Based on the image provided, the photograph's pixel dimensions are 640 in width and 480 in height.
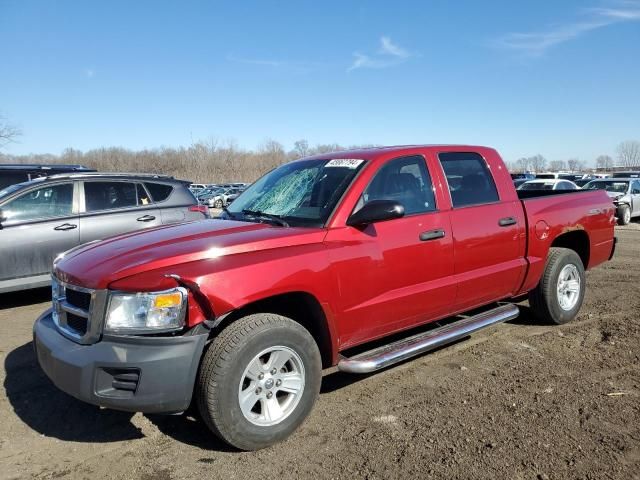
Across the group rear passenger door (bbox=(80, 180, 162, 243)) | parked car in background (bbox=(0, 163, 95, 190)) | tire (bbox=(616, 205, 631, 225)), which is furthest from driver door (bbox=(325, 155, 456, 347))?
tire (bbox=(616, 205, 631, 225))

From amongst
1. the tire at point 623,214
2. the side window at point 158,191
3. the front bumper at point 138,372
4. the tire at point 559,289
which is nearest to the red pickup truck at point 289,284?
the front bumper at point 138,372

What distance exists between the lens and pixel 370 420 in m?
3.45

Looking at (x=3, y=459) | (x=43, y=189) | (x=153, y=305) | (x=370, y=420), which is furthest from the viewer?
(x=43, y=189)

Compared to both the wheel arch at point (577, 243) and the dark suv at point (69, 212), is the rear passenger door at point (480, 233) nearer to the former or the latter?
the wheel arch at point (577, 243)

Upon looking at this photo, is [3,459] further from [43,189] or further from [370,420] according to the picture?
[43,189]

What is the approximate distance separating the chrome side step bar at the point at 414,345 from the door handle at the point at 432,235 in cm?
76

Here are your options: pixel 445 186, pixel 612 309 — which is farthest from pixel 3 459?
pixel 612 309

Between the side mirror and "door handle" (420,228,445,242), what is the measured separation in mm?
462

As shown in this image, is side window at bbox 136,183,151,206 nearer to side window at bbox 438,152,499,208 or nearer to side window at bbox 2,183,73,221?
side window at bbox 2,183,73,221

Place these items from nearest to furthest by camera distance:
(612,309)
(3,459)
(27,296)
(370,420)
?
(3,459) < (370,420) < (612,309) < (27,296)

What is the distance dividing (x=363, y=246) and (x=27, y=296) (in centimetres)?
→ 606

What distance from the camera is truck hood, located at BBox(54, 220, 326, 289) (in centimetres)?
298

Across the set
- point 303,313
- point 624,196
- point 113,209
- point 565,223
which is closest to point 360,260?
point 303,313

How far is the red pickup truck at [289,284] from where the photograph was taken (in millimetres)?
2840
